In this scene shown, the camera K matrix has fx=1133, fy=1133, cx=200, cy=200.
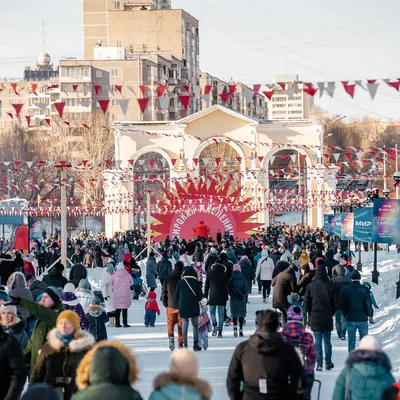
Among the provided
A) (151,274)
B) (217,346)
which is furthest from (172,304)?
(151,274)

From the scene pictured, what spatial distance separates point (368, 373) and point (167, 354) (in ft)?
27.8

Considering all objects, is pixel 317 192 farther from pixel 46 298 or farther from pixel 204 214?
pixel 46 298

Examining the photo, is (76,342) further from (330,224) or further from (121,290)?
(330,224)

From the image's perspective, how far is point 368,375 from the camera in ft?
25.8

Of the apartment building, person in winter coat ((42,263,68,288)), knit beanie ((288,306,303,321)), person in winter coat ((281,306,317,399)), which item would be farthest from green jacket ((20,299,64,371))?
the apartment building

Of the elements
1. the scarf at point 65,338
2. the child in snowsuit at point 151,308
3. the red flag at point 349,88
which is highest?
the red flag at point 349,88

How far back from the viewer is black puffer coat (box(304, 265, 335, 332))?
47.0 ft

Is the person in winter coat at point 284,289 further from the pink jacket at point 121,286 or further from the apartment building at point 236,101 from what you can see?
the apartment building at point 236,101

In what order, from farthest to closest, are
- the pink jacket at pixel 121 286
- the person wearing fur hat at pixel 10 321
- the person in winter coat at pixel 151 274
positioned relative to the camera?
1. the person in winter coat at pixel 151 274
2. the pink jacket at pixel 121 286
3. the person wearing fur hat at pixel 10 321

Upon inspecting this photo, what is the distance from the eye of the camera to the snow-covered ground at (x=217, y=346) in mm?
13281

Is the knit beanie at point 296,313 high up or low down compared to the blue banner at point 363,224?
down

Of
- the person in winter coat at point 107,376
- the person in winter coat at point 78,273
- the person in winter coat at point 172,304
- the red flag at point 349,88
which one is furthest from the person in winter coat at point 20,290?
the red flag at point 349,88

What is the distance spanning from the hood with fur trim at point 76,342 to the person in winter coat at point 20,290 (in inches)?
148

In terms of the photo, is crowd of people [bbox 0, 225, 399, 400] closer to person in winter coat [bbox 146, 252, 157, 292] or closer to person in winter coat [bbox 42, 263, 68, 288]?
person in winter coat [bbox 42, 263, 68, 288]
